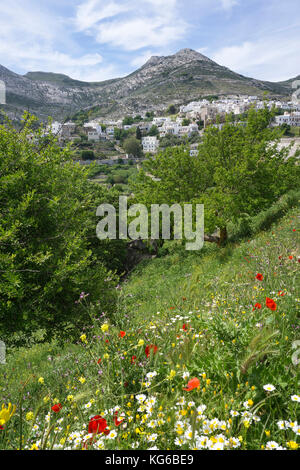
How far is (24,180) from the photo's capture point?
628 centimetres

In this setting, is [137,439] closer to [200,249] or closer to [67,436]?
[67,436]

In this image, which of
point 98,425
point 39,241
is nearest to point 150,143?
point 39,241

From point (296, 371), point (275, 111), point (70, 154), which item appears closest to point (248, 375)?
point (296, 371)

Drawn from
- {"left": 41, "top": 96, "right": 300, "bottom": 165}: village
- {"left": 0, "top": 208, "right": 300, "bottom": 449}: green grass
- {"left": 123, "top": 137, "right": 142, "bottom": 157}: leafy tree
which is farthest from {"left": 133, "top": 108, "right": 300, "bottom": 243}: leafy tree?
{"left": 123, "top": 137, "right": 142, "bottom": 157}: leafy tree

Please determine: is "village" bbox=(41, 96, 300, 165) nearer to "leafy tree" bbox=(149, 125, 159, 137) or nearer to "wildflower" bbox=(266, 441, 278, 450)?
"leafy tree" bbox=(149, 125, 159, 137)

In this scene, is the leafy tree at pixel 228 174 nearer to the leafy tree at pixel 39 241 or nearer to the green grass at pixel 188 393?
the leafy tree at pixel 39 241

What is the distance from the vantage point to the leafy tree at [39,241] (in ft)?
18.5

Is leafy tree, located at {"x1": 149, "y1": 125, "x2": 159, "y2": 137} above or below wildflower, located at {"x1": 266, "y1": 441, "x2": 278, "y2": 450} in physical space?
above

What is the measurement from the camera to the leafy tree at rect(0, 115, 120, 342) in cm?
564

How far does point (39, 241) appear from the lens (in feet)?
20.8

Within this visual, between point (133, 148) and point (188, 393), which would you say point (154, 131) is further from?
point (188, 393)
